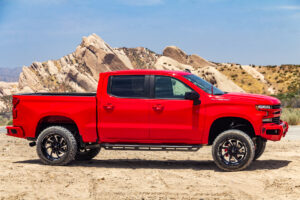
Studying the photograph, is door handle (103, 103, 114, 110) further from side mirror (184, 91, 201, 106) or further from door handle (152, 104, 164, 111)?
side mirror (184, 91, 201, 106)

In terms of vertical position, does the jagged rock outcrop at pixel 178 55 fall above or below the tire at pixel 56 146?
above

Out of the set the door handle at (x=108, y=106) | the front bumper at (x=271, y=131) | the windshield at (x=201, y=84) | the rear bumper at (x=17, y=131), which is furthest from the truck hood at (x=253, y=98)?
the rear bumper at (x=17, y=131)

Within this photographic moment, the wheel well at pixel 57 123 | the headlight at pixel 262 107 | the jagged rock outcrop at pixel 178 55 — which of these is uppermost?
the jagged rock outcrop at pixel 178 55

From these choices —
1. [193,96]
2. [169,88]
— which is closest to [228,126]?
[193,96]

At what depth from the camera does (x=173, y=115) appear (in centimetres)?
956

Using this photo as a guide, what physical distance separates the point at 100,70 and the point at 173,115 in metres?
122

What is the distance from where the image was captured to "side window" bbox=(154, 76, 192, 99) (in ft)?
31.7

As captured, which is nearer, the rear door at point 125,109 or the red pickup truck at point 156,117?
the red pickup truck at point 156,117

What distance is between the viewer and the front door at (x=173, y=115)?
9.53 metres

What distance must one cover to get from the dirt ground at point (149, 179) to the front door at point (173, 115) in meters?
0.74

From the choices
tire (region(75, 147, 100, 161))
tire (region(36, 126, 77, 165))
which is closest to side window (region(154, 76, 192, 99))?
tire (region(36, 126, 77, 165))

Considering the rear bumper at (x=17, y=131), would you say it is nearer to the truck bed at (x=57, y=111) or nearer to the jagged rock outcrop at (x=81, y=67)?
the truck bed at (x=57, y=111)

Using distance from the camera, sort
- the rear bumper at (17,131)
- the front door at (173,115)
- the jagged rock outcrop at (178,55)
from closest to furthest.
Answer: the front door at (173,115) → the rear bumper at (17,131) → the jagged rock outcrop at (178,55)

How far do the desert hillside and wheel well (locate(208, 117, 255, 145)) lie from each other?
2989 inches
